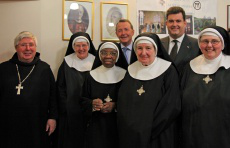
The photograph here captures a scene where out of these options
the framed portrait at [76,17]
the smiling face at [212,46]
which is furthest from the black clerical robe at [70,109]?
the smiling face at [212,46]

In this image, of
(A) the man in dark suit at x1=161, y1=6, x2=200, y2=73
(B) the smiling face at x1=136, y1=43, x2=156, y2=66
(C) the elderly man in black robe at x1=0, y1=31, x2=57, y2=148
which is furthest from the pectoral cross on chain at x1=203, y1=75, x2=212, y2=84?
(C) the elderly man in black robe at x1=0, y1=31, x2=57, y2=148

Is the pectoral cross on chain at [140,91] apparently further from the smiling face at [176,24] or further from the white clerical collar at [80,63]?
the white clerical collar at [80,63]

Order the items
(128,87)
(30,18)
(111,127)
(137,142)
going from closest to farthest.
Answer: (137,142), (128,87), (111,127), (30,18)

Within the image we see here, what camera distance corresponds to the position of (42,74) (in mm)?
3613

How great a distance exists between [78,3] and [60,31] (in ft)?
1.94

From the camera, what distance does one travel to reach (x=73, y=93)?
150 inches

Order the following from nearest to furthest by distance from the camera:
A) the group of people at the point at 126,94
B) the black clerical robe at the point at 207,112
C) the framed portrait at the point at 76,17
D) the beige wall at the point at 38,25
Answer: the black clerical robe at the point at 207,112 → the group of people at the point at 126,94 → the beige wall at the point at 38,25 → the framed portrait at the point at 76,17

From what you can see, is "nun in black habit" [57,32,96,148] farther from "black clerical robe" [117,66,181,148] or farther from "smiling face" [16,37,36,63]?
"black clerical robe" [117,66,181,148]

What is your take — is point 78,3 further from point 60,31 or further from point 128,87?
point 128,87

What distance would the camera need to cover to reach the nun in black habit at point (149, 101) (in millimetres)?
2543

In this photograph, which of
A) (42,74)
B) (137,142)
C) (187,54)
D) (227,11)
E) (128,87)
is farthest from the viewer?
(227,11)

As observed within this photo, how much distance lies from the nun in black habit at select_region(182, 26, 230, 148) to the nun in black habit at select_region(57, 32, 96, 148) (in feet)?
5.51

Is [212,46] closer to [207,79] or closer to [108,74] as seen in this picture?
[207,79]

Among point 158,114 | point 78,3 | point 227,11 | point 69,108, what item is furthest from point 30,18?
point 227,11
